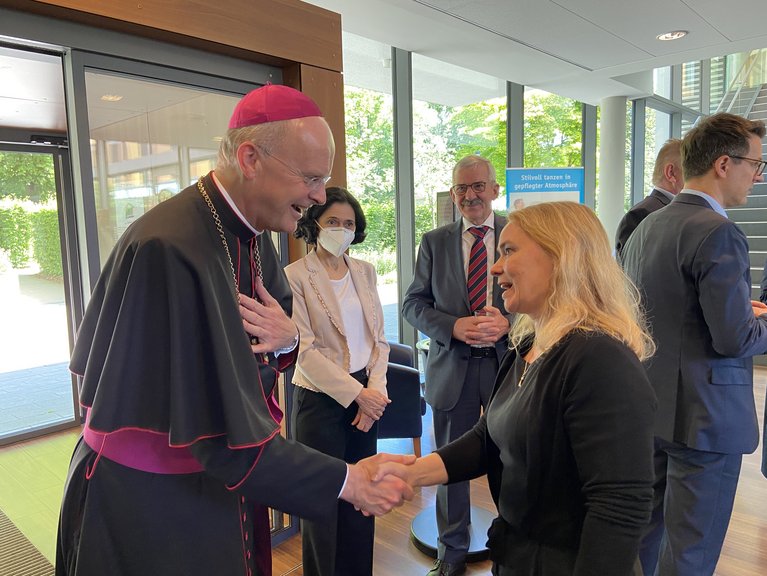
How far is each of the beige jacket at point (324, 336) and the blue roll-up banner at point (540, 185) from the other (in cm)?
349

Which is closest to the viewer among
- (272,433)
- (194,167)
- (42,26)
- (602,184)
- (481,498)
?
(272,433)

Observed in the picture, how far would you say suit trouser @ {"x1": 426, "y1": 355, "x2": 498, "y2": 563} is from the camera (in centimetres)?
257

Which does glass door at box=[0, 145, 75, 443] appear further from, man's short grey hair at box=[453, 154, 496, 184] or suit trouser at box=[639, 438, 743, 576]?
suit trouser at box=[639, 438, 743, 576]

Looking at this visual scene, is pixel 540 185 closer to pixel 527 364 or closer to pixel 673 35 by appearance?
pixel 673 35

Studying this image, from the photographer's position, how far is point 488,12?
3.80 m

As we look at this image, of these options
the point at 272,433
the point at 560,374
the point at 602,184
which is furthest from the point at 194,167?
the point at 602,184

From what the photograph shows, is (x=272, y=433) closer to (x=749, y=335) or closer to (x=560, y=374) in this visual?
(x=560, y=374)

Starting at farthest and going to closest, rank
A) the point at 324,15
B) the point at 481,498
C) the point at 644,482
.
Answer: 1. the point at 481,498
2. the point at 324,15
3. the point at 644,482

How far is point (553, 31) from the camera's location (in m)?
4.27

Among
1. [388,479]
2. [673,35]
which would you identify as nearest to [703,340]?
[388,479]

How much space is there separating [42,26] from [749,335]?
8.54ft

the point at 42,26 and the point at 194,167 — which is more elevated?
the point at 42,26

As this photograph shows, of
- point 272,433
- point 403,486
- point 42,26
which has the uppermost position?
point 42,26

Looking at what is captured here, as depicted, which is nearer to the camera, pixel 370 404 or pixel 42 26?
pixel 42 26
